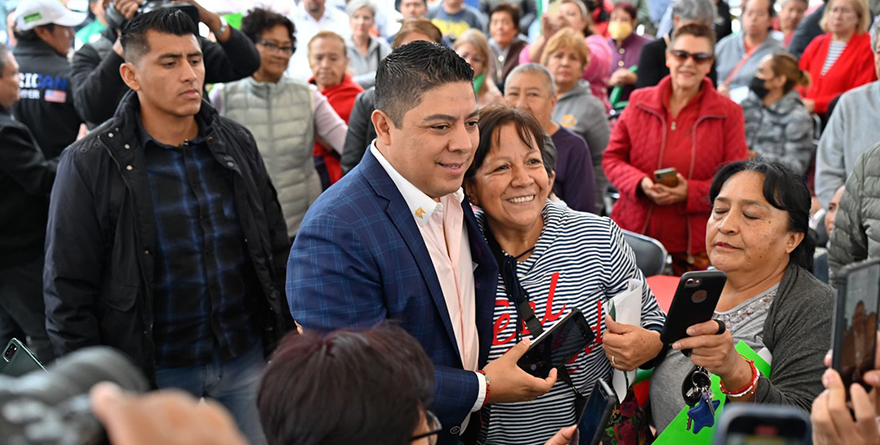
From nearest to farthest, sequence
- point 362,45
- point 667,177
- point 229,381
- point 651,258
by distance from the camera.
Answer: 1. point 229,381
2. point 651,258
3. point 667,177
4. point 362,45

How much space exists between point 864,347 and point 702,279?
16.6 inches

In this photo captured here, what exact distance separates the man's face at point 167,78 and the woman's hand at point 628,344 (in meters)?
1.57

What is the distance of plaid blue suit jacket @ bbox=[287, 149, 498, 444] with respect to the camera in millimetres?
1779

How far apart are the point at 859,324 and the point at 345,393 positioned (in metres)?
0.86

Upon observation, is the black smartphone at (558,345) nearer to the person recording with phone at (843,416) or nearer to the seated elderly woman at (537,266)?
the seated elderly woman at (537,266)

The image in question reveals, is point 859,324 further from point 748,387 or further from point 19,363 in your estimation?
point 19,363

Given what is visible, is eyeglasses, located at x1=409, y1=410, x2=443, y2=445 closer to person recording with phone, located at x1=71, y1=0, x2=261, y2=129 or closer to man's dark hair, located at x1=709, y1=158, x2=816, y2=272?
man's dark hair, located at x1=709, y1=158, x2=816, y2=272

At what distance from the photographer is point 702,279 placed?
1697 millimetres

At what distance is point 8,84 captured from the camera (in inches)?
128

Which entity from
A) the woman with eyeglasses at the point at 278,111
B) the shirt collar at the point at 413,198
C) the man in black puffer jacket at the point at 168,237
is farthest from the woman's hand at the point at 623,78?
the shirt collar at the point at 413,198

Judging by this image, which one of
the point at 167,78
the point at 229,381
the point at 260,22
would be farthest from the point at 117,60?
the point at 229,381

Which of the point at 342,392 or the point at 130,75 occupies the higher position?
the point at 130,75

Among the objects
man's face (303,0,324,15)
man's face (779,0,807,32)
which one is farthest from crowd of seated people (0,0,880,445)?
man's face (779,0,807,32)

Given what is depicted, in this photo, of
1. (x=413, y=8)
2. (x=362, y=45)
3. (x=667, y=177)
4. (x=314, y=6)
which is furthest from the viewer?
(x=413, y=8)
